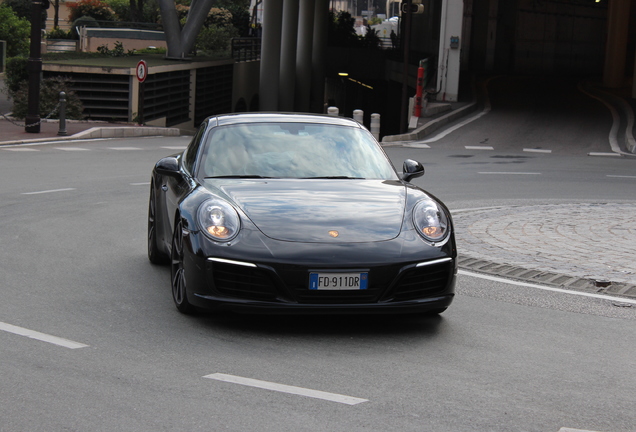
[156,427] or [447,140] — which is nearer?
[156,427]

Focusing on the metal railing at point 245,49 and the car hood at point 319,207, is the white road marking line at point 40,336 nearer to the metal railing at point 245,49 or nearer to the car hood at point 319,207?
the car hood at point 319,207

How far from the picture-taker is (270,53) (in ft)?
133

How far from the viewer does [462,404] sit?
5113 millimetres

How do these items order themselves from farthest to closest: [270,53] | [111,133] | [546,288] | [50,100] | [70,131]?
[270,53], [50,100], [111,133], [70,131], [546,288]

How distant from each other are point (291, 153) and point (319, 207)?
1.05 meters

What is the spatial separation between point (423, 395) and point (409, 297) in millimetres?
1383

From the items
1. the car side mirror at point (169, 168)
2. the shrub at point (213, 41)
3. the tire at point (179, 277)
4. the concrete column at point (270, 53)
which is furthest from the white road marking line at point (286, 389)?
the shrub at point (213, 41)

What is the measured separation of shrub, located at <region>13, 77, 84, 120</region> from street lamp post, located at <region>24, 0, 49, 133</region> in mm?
3331

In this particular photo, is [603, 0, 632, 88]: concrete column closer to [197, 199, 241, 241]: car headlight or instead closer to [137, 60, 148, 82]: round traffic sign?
[137, 60, 148, 82]: round traffic sign

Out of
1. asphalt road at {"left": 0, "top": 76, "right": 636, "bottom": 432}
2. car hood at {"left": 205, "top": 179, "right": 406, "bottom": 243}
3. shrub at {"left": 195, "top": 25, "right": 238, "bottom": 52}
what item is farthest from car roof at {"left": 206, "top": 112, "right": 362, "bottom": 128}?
shrub at {"left": 195, "top": 25, "right": 238, "bottom": 52}

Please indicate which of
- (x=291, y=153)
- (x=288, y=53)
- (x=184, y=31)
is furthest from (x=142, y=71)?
(x=291, y=153)

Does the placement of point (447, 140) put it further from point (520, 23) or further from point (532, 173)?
point (520, 23)

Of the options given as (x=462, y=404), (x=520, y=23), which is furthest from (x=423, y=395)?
(x=520, y=23)

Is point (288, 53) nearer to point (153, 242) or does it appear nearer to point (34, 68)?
point (34, 68)
